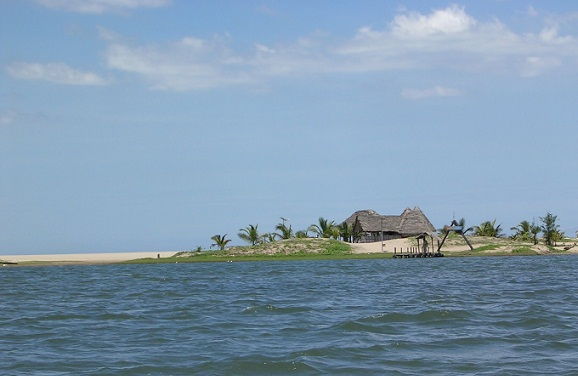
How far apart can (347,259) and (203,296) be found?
4832cm

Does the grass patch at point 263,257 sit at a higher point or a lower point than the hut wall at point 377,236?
lower

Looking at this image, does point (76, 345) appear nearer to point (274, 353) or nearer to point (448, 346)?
point (274, 353)

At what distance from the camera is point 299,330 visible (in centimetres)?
2364

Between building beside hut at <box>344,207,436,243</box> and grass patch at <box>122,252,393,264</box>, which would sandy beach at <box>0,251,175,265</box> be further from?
building beside hut at <box>344,207,436,243</box>

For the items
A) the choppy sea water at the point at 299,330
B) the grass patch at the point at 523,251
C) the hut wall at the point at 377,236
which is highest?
the hut wall at the point at 377,236

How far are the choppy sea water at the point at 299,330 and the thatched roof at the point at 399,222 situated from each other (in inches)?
2372

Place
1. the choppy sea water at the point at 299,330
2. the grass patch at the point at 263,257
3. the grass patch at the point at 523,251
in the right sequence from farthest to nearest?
the grass patch at the point at 523,251 < the grass patch at the point at 263,257 < the choppy sea water at the point at 299,330

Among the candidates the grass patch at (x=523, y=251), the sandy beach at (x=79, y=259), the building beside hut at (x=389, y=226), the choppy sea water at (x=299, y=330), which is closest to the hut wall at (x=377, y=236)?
the building beside hut at (x=389, y=226)

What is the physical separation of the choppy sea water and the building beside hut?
60.2 metres

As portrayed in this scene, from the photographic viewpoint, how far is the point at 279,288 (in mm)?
42406

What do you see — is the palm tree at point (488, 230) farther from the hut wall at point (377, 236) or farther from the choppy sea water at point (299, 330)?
the choppy sea water at point (299, 330)

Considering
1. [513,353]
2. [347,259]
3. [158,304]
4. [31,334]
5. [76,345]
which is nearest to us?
[513,353]

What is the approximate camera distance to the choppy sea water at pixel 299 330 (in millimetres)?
17828

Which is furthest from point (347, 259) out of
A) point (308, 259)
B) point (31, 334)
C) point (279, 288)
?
point (31, 334)
